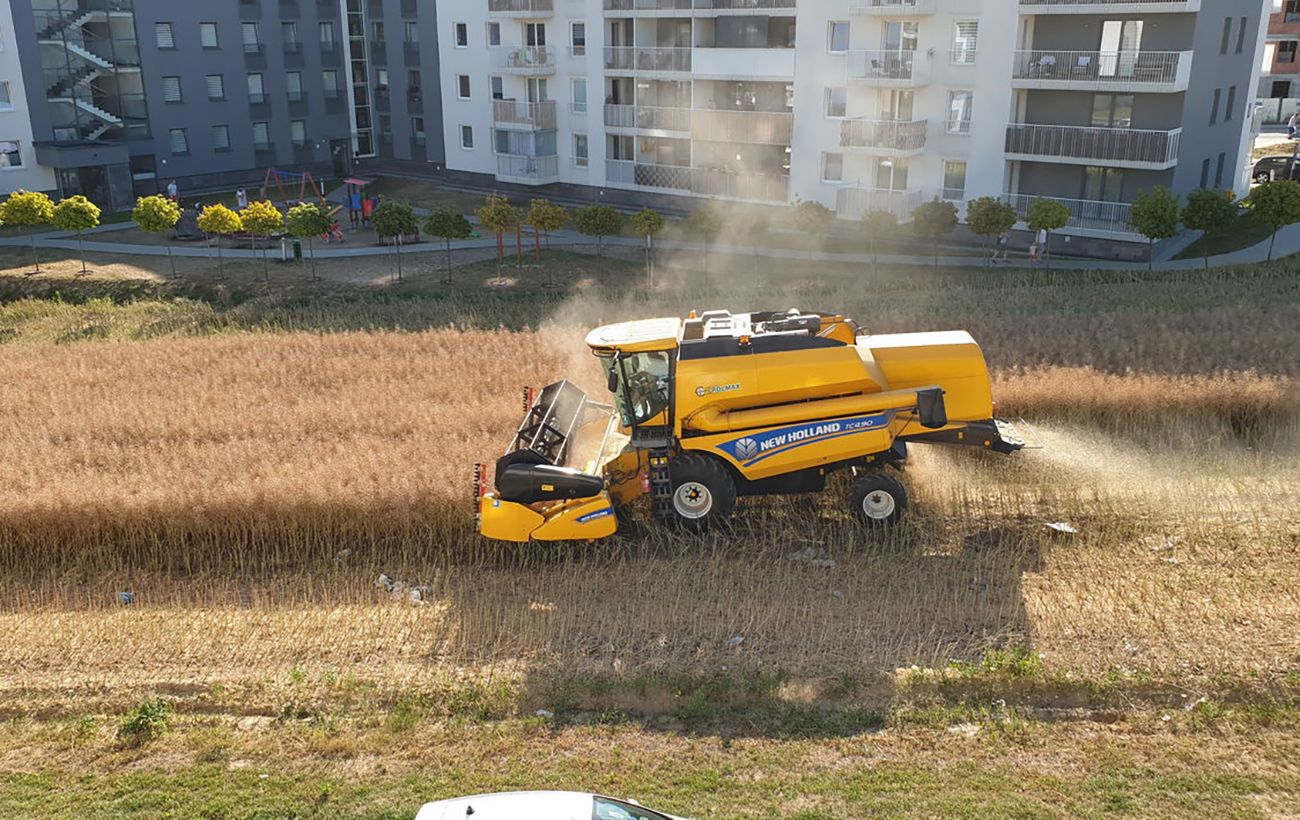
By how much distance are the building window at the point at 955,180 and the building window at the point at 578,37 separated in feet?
50.4

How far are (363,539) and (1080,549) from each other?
8959mm

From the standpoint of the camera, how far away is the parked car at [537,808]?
24.0 ft

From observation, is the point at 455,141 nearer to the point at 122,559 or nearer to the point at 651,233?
the point at 651,233

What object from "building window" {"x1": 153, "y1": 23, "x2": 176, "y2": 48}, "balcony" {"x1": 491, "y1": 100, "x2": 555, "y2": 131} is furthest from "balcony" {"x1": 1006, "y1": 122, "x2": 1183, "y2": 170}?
"building window" {"x1": 153, "y1": 23, "x2": 176, "y2": 48}

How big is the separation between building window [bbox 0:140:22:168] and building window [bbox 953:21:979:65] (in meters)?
35.5

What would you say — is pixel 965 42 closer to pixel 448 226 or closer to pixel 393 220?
pixel 448 226

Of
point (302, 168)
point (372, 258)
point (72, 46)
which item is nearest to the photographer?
point (372, 258)

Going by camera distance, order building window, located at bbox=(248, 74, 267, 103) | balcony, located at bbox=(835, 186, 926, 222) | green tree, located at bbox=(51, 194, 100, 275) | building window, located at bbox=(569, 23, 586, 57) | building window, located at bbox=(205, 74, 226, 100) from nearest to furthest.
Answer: green tree, located at bbox=(51, 194, 100, 275) → balcony, located at bbox=(835, 186, 926, 222) → building window, located at bbox=(569, 23, 586, 57) → building window, located at bbox=(205, 74, 226, 100) → building window, located at bbox=(248, 74, 267, 103)

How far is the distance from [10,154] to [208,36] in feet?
32.7

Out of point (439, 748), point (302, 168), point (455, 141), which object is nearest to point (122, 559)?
point (439, 748)

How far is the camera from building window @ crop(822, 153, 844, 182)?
37562mm

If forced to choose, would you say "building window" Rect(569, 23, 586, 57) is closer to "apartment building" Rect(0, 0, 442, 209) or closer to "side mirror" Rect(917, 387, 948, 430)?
"apartment building" Rect(0, 0, 442, 209)

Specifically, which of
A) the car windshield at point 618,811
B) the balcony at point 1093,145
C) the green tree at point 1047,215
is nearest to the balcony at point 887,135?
the balcony at point 1093,145

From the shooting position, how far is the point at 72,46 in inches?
1761
